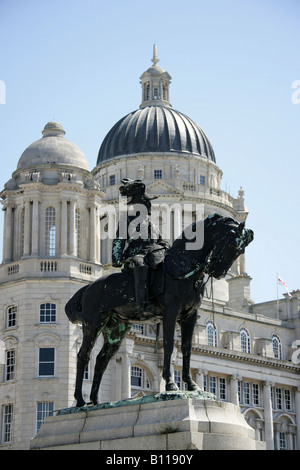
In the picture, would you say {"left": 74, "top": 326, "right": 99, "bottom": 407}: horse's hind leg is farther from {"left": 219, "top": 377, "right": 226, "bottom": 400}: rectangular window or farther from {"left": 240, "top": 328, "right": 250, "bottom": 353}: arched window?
{"left": 240, "top": 328, "right": 250, "bottom": 353}: arched window

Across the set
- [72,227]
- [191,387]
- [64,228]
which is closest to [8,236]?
[64,228]

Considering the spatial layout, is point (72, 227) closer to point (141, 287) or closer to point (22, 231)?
point (22, 231)

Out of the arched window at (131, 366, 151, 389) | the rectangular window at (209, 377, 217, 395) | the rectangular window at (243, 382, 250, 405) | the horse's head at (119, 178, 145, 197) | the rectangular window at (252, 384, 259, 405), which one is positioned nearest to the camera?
the horse's head at (119, 178, 145, 197)

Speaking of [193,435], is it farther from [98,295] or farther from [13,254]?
[13,254]

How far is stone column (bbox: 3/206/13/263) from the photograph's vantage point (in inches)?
2884

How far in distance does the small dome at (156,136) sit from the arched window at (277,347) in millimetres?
24671

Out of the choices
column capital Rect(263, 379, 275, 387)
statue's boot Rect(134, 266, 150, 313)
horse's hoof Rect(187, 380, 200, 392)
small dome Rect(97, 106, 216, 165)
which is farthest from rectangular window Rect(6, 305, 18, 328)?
horse's hoof Rect(187, 380, 200, 392)

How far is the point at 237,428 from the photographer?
20.7 m

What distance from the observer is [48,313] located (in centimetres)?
6969

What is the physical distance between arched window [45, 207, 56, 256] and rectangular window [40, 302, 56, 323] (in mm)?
4368

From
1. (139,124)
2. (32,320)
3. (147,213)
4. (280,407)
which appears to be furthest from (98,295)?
(139,124)

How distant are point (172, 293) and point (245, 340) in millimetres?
70949
